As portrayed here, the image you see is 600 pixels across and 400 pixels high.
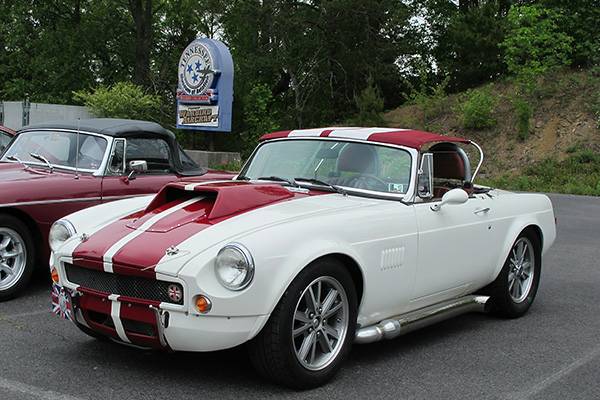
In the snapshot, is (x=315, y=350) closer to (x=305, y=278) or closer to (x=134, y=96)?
(x=305, y=278)

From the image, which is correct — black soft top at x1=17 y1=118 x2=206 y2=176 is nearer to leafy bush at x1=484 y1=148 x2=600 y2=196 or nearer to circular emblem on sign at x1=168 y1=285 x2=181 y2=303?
circular emblem on sign at x1=168 y1=285 x2=181 y2=303

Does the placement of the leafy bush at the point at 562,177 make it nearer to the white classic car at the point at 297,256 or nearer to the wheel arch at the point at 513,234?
the wheel arch at the point at 513,234

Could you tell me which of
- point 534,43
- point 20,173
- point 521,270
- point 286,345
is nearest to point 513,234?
point 521,270

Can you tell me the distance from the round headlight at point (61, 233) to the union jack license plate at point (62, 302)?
1.23 ft

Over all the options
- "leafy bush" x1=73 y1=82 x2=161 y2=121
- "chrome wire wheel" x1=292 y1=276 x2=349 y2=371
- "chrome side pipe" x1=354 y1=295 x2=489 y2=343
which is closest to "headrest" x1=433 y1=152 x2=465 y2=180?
"chrome side pipe" x1=354 y1=295 x2=489 y2=343

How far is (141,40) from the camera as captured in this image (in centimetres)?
3219

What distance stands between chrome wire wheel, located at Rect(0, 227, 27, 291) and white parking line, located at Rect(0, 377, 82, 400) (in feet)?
7.16

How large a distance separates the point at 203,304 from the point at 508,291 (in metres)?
3.03

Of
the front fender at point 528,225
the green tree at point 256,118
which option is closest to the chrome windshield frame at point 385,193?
the front fender at point 528,225

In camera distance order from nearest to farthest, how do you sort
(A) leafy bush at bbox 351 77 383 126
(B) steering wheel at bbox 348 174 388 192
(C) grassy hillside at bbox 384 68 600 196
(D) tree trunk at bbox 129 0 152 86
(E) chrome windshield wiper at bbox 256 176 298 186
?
(B) steering wheel at bbox 348 174 388 192, (E) chrome windshield wiper at bbox 256 176 298 186, (C) grassy hillside at bbox 384 68 600 196, (A) leafy bush at bbox 351 77 383 126, (D) tree trunk at bbox 129 0 152 86

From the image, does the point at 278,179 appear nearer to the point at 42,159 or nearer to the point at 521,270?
the point at 521,270

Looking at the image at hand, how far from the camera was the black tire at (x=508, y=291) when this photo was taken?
5.53 metres

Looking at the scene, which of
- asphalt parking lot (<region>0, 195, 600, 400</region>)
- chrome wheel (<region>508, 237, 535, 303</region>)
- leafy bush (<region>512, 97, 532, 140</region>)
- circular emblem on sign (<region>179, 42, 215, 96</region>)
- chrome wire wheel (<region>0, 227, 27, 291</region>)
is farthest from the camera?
leafy bush (<region>512, 97, 532, 140</region>)

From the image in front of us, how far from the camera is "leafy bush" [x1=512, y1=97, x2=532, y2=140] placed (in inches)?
845
